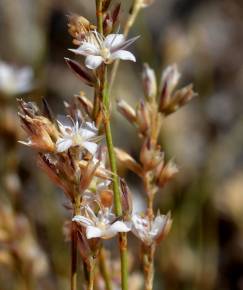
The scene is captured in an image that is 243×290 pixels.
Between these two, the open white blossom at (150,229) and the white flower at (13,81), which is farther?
the white flower at (13,81)

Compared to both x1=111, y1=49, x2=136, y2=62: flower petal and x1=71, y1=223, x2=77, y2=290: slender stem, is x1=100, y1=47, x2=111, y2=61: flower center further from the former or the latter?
x1=71, y1=223, x2=77, y2=290: slender stem

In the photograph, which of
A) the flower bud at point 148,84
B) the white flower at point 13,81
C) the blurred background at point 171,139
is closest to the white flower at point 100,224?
the flower bud at point 148,84

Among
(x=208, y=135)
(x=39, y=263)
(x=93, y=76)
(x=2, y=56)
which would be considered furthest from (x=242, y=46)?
(x=93, y=76)

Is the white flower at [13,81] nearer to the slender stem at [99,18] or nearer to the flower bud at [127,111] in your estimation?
the flower bud at [127,111]

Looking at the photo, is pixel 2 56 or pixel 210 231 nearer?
pixel 210 231

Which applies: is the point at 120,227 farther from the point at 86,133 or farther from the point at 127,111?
the point at 127,111

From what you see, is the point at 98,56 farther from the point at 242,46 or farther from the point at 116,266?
the point at 242,46

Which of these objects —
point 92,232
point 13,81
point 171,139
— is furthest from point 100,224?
point 171,139
